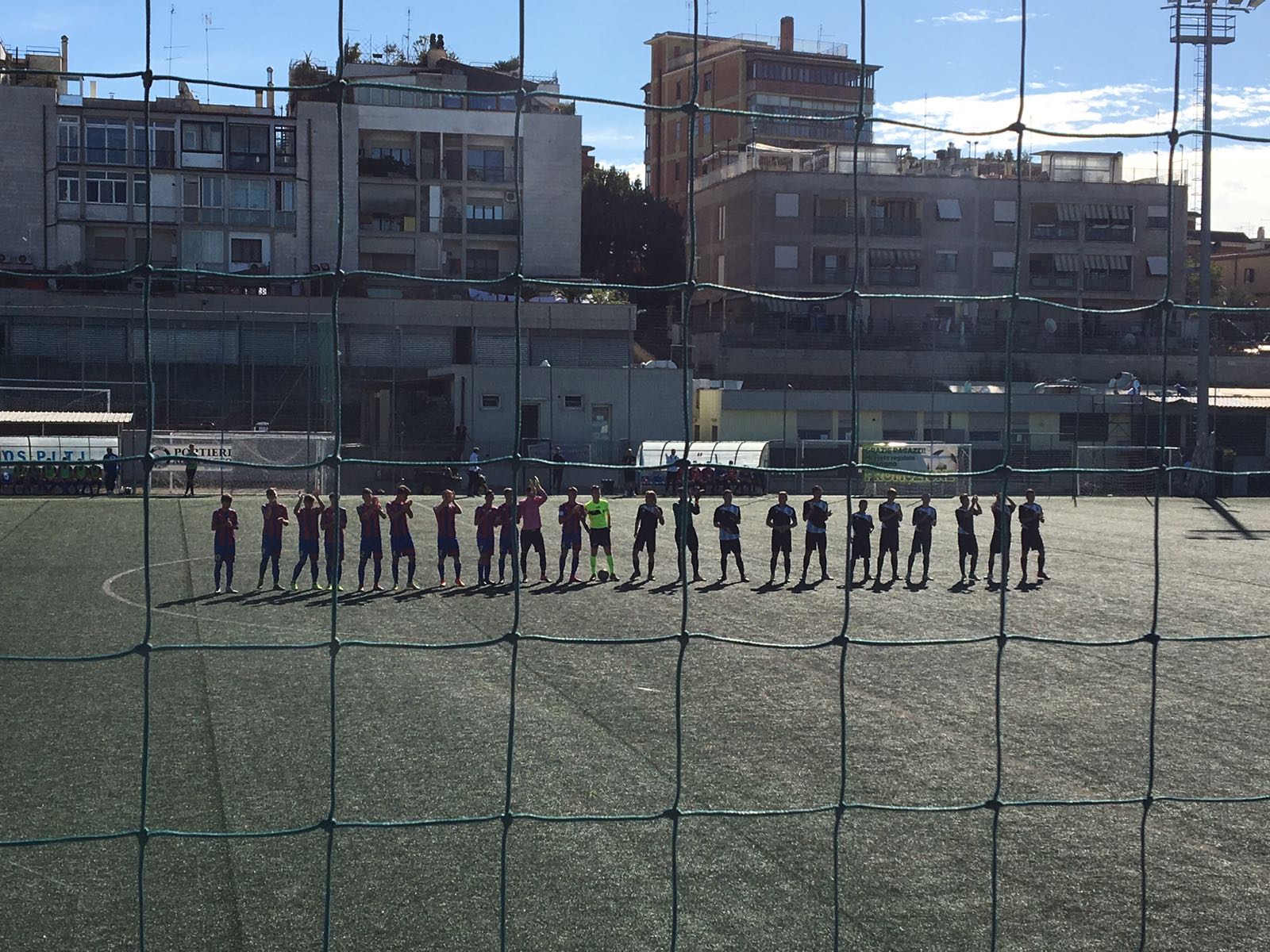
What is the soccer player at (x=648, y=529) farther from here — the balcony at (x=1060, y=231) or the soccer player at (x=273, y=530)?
the balcony at (x=1060, y=231)

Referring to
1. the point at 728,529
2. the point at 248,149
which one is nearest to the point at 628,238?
the point at 728,529

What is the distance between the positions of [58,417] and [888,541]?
59.6 feet

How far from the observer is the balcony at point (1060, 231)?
52.2ft

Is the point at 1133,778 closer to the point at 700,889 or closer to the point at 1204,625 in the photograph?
the point at 700,889

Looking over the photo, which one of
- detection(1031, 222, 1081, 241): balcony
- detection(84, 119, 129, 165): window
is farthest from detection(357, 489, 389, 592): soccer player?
detection(1031, 222, 1081, 241): balcony

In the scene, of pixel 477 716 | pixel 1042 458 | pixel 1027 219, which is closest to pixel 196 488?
pixel 1042 458

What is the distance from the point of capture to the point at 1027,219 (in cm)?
1705

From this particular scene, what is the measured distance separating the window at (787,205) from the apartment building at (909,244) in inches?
1.2

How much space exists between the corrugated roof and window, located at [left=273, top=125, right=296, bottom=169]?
1805 centimetres

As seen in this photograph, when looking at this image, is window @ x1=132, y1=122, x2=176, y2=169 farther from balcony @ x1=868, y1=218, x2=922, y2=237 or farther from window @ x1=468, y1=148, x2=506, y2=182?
balcony @ x1=868, y1=218, x2=922, y2=237

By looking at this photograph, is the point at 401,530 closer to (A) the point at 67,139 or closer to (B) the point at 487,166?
(B) the point at 487,166

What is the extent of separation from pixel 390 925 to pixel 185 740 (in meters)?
3.97

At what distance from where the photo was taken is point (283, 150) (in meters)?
11.2

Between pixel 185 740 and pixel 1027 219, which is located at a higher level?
pixel 1027 219
